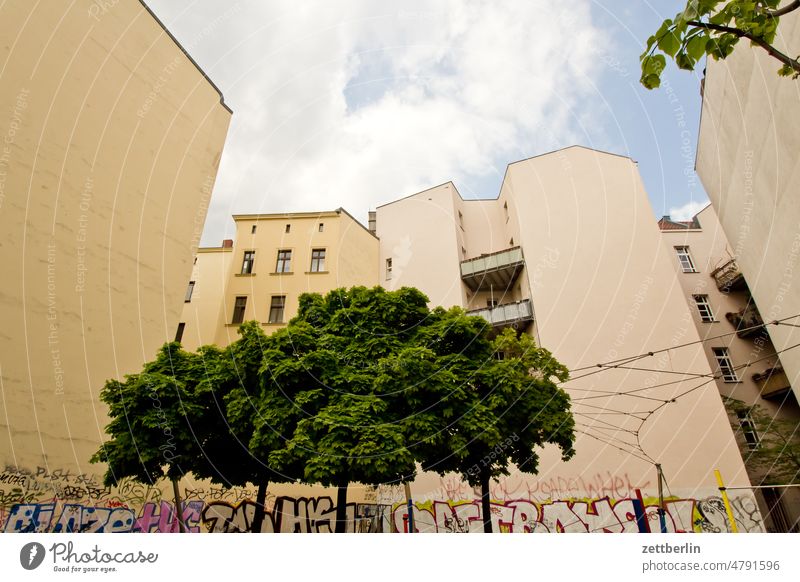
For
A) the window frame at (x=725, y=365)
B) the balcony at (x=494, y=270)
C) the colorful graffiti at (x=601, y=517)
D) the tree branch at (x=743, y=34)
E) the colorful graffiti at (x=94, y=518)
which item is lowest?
the colorful graffiti at (x=601, y=517)

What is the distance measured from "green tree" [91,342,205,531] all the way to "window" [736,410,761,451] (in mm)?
24105

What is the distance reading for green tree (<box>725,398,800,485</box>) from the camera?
19.4 meters

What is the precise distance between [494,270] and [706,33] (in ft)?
67.8

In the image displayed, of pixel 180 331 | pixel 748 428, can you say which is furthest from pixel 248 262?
pixel 748 428

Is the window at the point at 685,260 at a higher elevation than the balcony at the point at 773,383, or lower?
higher

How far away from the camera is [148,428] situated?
464 inches

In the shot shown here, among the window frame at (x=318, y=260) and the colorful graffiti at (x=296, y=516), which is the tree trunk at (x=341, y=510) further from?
the window frame at (x=318, y=260)

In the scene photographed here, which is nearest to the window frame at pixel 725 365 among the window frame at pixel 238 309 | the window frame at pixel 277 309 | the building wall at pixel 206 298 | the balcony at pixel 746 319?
the balcony at pixel 746 319

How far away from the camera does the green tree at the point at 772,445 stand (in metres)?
19.4

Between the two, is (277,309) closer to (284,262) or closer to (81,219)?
(284,262)

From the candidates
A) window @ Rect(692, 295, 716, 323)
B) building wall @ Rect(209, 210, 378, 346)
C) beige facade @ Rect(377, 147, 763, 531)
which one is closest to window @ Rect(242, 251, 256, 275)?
building wall @ Rect(209, 210, 378, 346)

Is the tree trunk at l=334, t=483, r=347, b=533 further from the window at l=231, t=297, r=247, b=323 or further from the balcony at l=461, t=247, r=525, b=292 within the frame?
the balcony at l=461, t=247, r=525, b=292

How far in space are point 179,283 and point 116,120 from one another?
22.5 ft

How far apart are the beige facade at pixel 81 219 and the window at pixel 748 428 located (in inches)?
1070
